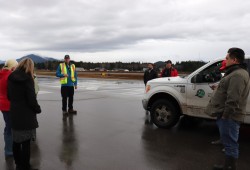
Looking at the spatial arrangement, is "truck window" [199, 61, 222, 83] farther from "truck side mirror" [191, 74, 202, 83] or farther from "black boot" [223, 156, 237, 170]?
"black boot" [223, 156, 237, 170]

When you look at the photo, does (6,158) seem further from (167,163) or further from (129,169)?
(167,163)

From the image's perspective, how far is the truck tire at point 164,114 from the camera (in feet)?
23.0

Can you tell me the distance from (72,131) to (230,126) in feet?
13.6

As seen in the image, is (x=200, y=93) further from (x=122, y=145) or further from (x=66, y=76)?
(x=66, y=76)

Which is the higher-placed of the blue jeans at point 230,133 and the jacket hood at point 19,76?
the jacket hood at point 19,76

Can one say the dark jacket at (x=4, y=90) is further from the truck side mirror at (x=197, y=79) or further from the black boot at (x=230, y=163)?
the truck side mirror at (x=197, y=79)

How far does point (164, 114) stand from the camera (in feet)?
23.5

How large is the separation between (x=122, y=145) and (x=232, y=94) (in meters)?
2.73

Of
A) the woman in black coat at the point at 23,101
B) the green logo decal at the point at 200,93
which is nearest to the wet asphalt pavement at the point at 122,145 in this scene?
the woman in black coat at the point at 23,101

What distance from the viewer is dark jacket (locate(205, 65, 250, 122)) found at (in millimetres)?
3852

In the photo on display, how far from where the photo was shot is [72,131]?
6.98m

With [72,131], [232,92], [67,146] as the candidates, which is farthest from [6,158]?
[232,92]

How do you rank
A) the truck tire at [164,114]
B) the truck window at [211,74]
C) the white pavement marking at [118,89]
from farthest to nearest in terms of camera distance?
the white pavement marking at [118,89], the truck tire at [164,114], the truck window at [211,74]

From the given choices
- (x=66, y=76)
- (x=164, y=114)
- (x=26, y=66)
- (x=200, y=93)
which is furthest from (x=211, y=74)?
(x=66, y=76)
